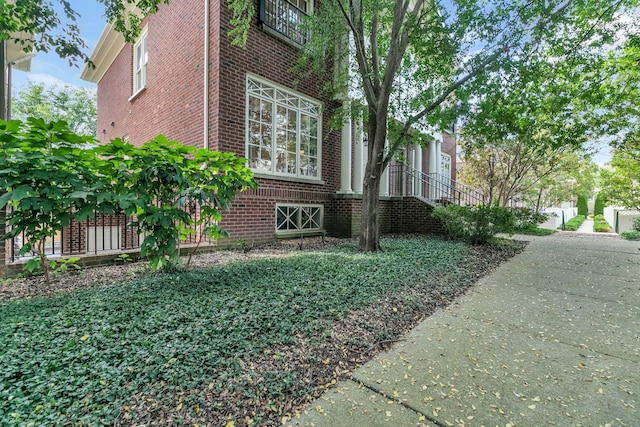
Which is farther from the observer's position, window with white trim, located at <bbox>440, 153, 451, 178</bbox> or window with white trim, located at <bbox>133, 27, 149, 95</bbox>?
window with white trim, located at <bbox>440, 153, 451, 178</bbox>

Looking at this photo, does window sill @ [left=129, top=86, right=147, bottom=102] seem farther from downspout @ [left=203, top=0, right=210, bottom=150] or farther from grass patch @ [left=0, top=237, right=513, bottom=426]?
grass patch @ [left=0, top=237, right=513, bottom=426]

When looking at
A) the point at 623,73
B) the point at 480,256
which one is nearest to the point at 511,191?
the point at 623,73

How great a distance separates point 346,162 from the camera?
8.97m

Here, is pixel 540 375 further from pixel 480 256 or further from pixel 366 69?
pixel 366 69

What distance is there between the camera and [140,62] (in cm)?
1035

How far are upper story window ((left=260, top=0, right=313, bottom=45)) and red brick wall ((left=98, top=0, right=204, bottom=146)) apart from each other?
1.45 meters

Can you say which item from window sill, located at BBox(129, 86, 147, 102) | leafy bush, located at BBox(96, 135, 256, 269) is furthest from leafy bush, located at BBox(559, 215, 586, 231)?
window sill, located at BBox(129, 86, 147, 102)

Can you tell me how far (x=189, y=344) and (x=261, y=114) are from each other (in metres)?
5.99

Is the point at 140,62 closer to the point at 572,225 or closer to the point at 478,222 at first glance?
the point at 478,222

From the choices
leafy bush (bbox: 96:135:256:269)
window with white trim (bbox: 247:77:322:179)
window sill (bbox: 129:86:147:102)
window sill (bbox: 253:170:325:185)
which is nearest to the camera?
leafy bush (bbox: 96:135:256:269)

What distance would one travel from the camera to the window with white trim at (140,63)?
32.6 feet

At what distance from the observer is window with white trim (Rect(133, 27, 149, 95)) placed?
392 inches

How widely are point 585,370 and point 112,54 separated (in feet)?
55.3

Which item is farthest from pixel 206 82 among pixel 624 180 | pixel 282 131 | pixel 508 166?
pixel 624 180
